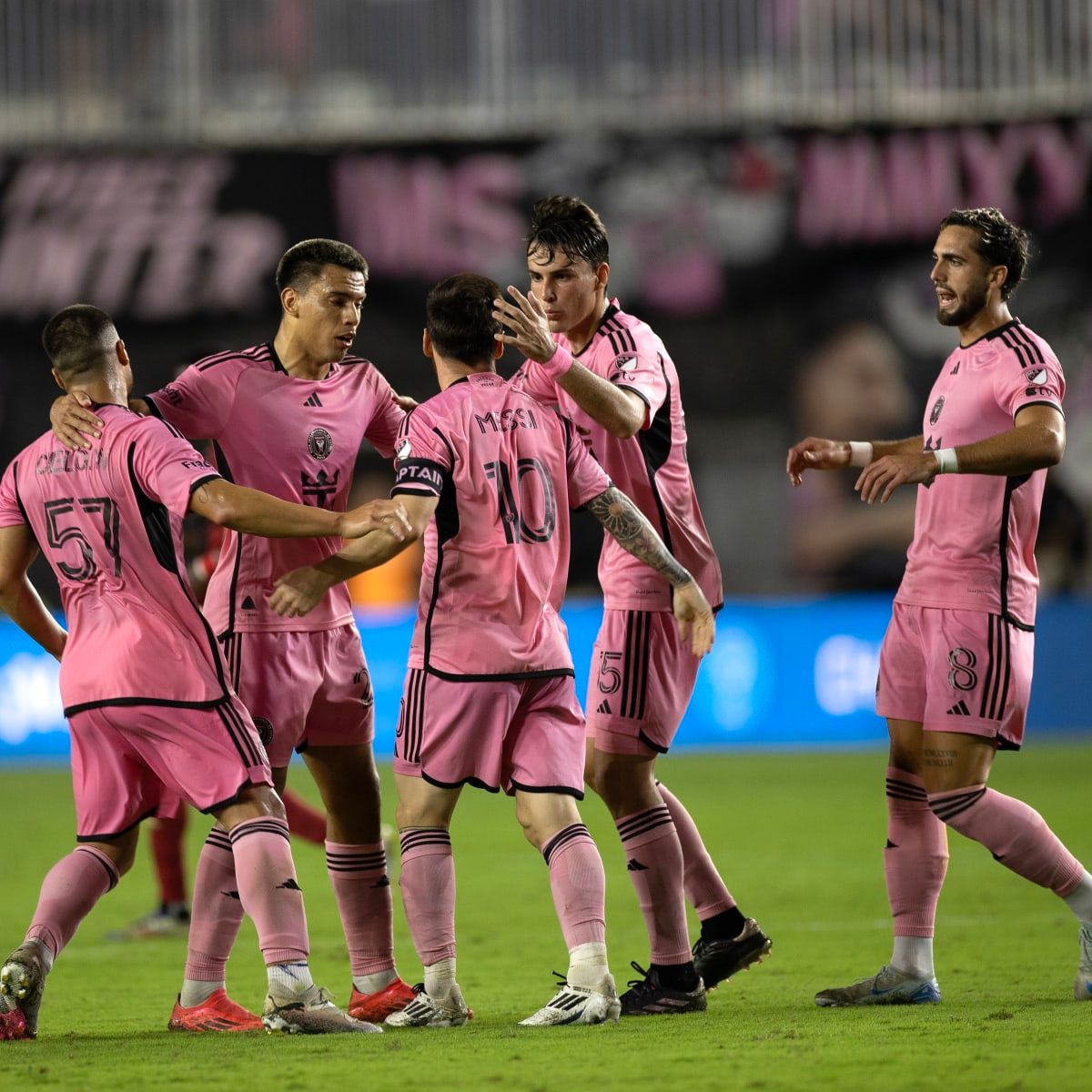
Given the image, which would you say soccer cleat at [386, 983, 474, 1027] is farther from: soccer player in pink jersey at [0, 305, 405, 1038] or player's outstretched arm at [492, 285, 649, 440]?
player's outstretched arm at [492, 285, 649, 440]

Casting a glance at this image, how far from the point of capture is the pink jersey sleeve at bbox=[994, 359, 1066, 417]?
5.54 meters

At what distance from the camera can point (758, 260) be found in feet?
58.4

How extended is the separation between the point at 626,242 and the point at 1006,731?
1247 centimetres

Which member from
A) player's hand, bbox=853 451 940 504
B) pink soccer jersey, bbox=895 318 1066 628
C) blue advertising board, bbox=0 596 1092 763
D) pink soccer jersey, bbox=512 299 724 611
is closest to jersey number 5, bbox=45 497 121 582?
pink soccer jersey, bbox=512 299 724 611

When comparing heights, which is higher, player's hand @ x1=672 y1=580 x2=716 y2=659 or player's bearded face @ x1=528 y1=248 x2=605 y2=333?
player's bearded face @ x1=528 y1=248 x2=605 y2=333

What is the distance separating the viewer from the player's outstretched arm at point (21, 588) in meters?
5.21

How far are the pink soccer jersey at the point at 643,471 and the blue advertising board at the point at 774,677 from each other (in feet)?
29.4

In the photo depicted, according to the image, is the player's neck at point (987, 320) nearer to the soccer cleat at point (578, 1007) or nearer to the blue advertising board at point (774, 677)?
the soccer cleat at point (578, 1007)

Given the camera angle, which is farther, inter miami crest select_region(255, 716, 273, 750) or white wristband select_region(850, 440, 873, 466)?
white wristband select_region(850, 440, 873, 466)

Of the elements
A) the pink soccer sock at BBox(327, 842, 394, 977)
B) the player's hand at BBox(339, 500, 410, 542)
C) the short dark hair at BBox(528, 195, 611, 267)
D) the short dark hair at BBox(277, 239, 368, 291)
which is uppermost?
the short dark hair at BBox(528, 195, 611, 267)

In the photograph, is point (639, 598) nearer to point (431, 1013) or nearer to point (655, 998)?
point (655, 998)

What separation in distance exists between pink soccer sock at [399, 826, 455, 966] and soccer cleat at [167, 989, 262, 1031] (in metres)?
0.58

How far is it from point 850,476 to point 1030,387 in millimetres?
12150

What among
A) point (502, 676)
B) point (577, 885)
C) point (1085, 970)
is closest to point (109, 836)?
point (502, 676)
